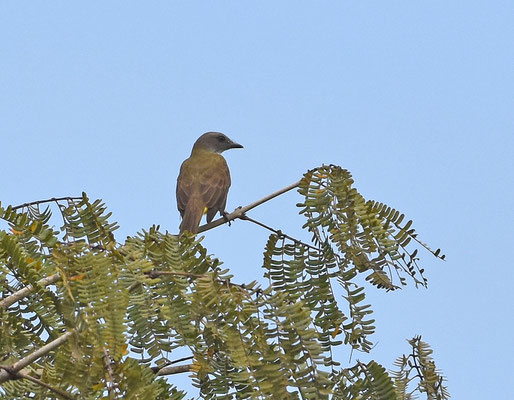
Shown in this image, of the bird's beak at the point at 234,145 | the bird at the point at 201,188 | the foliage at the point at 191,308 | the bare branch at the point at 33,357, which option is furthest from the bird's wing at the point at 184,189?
the bare branch at the point at 33,357

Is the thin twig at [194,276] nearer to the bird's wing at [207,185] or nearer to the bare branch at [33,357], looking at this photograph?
the bare branch at [33,357]

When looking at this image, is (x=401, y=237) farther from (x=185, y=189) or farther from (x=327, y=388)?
(x=185, y=189)

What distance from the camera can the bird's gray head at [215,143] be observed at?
11258 mm

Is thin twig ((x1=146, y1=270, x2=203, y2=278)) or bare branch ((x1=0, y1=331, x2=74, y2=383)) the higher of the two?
thin twig ((x1=146, y1=270, x2=203, y2=278))

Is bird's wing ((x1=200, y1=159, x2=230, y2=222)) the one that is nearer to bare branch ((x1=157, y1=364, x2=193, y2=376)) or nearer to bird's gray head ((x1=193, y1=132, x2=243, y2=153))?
bird's gray head ((x1=193, y1=132, x2=243, y2=153))

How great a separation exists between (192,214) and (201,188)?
505mm

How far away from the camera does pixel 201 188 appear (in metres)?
8.88

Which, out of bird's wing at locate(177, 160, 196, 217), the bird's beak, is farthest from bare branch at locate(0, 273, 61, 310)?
the bird's beak

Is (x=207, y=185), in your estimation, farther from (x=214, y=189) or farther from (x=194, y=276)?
(x=194, y=276)

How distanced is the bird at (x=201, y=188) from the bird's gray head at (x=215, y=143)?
79 cm

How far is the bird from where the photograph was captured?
8.47 meters

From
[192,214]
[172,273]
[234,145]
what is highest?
[234,145]

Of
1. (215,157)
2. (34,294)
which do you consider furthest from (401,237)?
(215,157)

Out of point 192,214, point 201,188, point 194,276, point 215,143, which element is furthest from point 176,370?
point 215,143
